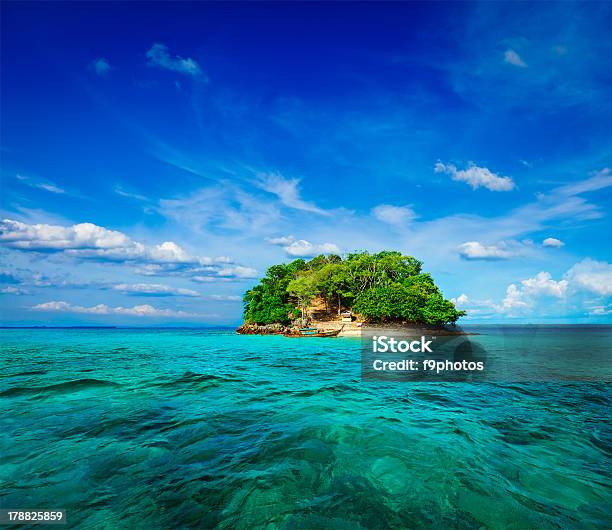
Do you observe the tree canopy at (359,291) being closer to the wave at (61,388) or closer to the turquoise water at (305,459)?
the turquoise water at (305,459)

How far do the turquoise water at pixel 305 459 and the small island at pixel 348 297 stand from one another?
40.4 meters

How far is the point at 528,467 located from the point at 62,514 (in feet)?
20.9

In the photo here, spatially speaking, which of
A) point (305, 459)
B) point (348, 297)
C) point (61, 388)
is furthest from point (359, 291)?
point (305, 459)

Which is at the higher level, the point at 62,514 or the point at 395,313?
the point at 395,313

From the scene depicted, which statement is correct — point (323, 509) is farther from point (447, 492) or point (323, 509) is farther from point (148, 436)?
point (148, 436)

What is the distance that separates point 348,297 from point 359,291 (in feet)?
15.3

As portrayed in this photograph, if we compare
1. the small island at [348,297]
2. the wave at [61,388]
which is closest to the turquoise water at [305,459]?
the wave at [61,388]

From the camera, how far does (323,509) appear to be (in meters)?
3.70

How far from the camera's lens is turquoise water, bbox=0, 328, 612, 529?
3676 mm

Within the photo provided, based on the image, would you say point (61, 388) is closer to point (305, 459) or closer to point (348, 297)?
point (305, 459)

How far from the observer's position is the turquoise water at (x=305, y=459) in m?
3.68

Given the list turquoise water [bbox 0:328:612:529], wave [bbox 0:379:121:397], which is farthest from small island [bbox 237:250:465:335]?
turquoise water [bbox 0:328:612:529]

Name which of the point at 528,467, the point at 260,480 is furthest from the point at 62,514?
the point at 528,467

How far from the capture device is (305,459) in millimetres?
5039
